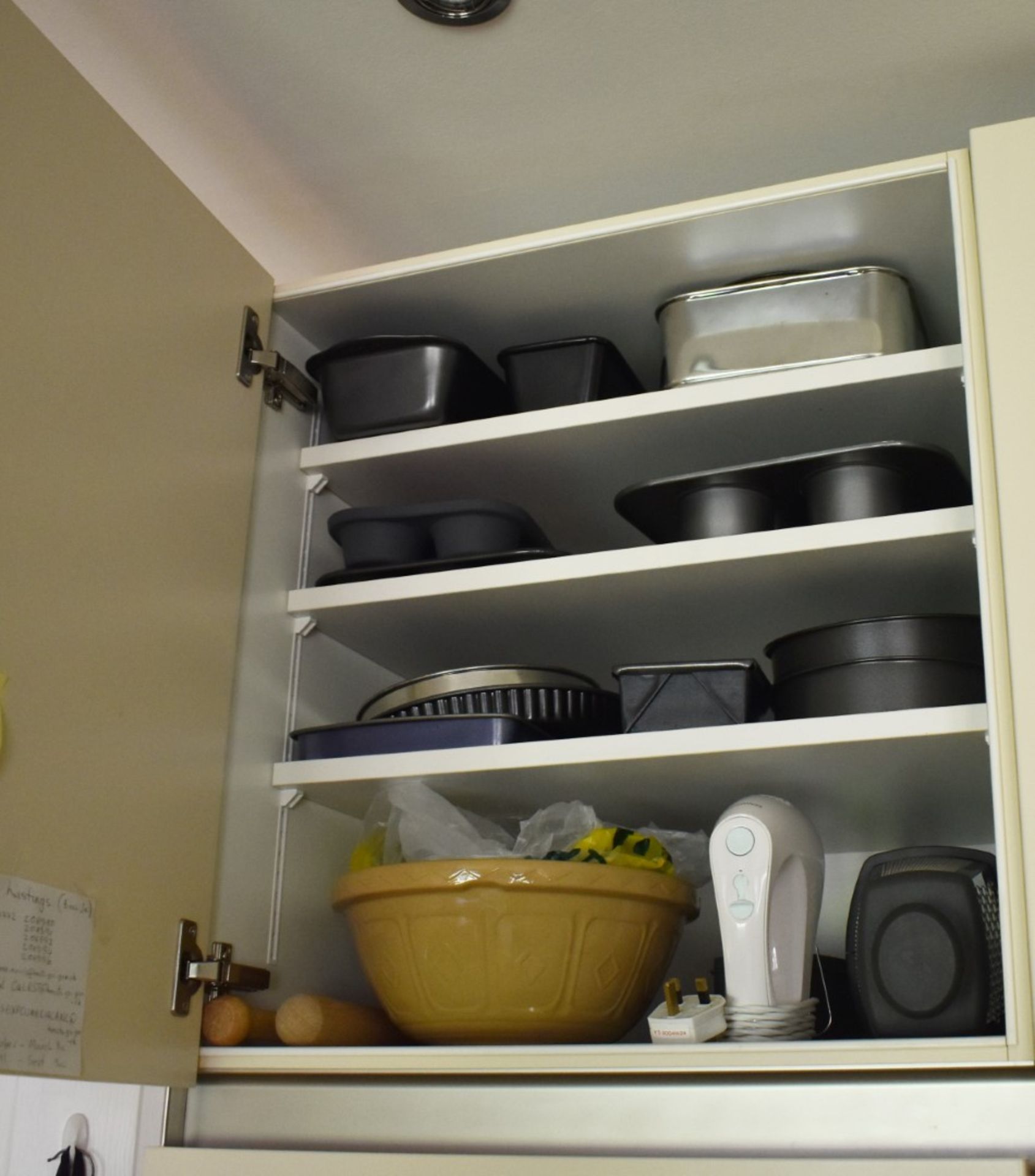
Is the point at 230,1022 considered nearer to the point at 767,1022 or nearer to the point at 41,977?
the point at 41,977

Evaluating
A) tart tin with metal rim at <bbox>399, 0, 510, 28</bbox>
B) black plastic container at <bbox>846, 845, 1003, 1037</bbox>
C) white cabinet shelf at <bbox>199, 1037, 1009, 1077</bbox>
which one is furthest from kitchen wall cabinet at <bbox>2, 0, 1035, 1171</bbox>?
tart tin with metal rim at <bbox>399, 0, 510, 28</bbox>

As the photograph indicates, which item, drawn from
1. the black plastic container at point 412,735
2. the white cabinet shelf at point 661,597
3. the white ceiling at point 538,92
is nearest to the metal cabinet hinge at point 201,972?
the black plastic container at point 412,735

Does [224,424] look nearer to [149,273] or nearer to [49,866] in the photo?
[149,273]

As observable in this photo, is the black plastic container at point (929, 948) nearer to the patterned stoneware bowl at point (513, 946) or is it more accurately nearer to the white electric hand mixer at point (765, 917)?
the white electric hand mixer at point (765, 917)

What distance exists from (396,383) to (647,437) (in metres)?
0.30

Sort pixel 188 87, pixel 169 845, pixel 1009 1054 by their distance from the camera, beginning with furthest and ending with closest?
1. pixel 188 87
2. pixel 169 845
3. pixel 1009 1054

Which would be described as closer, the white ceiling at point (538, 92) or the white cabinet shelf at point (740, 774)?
the white cabinet shelf at point (740, 774)

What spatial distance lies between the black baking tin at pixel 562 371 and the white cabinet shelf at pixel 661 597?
0.64 feet

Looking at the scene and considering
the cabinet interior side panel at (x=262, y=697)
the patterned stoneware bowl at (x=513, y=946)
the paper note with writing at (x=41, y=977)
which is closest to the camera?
the paper note with writing at (x=41, y=977)

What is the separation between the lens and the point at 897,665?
1192mm

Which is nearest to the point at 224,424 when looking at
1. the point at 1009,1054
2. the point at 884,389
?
the point at 884,389

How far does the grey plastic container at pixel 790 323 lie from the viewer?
4.35 feet

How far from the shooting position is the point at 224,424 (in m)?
1.35

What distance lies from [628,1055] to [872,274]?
83 centimetres
